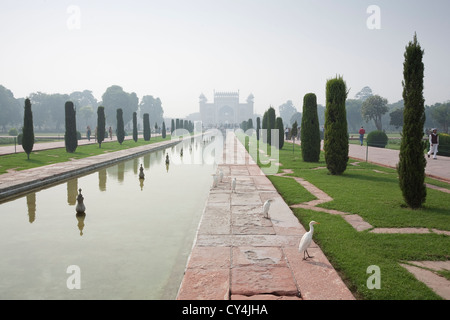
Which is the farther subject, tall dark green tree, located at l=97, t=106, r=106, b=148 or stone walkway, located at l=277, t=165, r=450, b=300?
tall dark green tree, located at l=97, t=106, r=106, b=148

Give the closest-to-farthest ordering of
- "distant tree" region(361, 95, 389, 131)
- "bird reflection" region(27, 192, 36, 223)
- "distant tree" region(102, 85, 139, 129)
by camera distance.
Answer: "bird reflection" region(27, 192, 36, 223), "distant tree" region(361, 95, 389, 131), "distant tree" region(102, 85, 139, 129)

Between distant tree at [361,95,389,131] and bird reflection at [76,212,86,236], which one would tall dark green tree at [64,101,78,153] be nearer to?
bird reflection at [76,212,86,236]

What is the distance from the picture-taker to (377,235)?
4.36 meters

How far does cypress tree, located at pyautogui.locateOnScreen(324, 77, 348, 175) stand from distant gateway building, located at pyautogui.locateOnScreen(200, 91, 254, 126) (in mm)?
88831

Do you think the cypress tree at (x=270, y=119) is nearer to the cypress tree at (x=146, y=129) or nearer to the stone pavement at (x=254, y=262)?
A: the cypress tree at (x=146, y=129)

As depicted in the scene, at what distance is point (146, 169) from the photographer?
1197 cm

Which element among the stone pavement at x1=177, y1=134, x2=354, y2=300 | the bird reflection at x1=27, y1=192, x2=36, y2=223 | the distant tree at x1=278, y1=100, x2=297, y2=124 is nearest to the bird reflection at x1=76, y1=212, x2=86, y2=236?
the bird reflection at x1=27, y1=192, x2=36, y2=223

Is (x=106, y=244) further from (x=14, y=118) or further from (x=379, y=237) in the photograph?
(x=14, y=118)

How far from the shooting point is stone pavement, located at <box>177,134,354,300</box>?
2916mm

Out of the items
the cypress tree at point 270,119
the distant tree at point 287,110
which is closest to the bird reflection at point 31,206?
the cypress tree at point 270,119

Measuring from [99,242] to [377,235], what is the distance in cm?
372

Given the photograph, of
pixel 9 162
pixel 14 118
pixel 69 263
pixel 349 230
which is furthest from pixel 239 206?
pixel 14 118

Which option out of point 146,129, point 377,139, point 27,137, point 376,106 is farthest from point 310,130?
point 376,106
